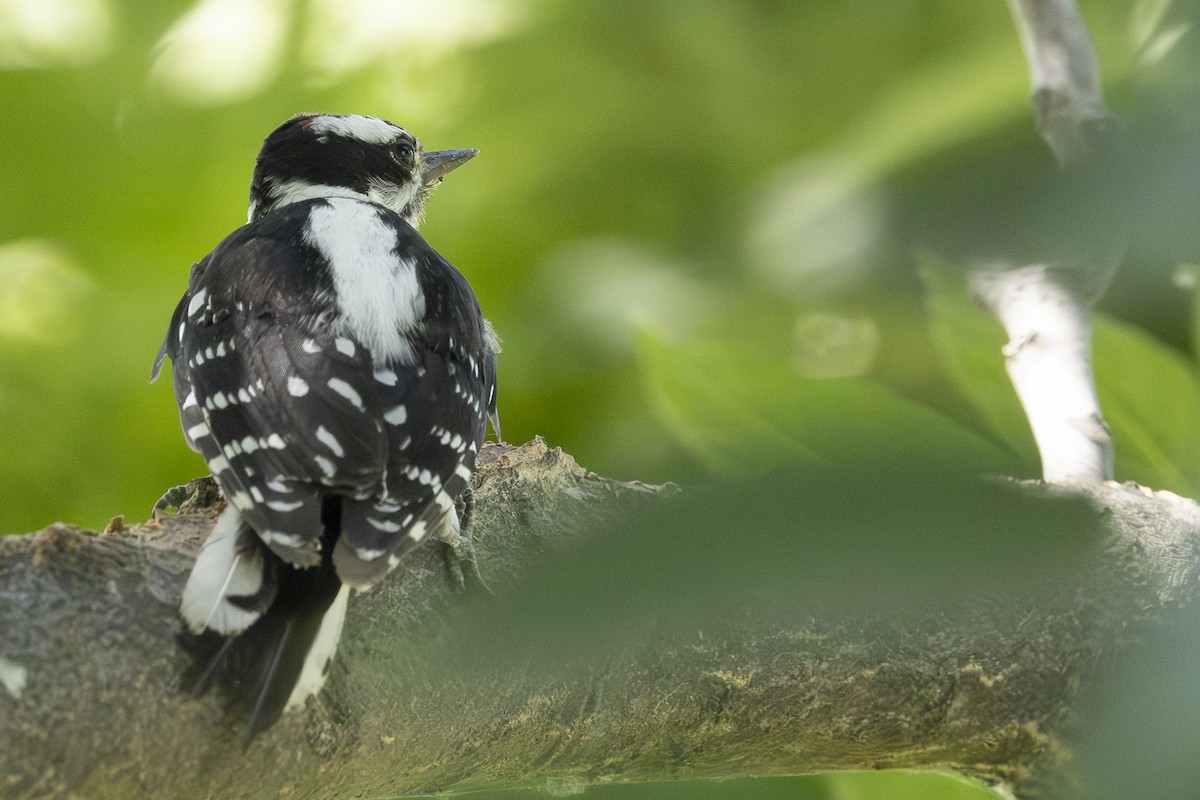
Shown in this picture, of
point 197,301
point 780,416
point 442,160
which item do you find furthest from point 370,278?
point 780,416

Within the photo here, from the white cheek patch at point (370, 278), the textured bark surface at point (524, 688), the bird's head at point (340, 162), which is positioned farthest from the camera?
the bird's head at point (340, 162)

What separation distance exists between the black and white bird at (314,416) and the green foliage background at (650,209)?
0.16m

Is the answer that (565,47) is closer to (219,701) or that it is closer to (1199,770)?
(219,701)

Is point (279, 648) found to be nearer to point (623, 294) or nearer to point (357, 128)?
point (623, 294)

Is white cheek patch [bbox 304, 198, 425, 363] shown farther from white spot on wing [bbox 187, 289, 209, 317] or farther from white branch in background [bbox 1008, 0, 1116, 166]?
white branch in background [bbox 1008, 0, 1116, 166]

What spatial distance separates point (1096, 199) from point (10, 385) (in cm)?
248

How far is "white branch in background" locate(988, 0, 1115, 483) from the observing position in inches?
15.7

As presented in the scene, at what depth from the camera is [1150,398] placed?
3.95ft

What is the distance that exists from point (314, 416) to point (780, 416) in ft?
2.97

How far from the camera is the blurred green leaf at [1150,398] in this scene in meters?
1.12

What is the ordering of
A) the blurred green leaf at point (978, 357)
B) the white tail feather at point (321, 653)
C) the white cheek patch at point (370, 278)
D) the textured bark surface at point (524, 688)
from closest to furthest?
the blurred green leaf at point (978, 357) → the textured bark surface at point (524, 688) → the white tail feather at point (321, 653) → the white cheek patch at point (370, 278)

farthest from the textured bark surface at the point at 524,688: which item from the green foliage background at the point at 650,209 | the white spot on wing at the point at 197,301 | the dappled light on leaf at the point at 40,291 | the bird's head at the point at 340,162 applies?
the dappled light on leaf at the point at 40,291

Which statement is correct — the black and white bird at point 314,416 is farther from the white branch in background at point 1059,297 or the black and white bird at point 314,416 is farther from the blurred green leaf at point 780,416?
the white branch in background at point 1059,297

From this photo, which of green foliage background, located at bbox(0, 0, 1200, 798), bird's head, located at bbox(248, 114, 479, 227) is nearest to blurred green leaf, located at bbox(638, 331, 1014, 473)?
green foliage background, located at bbox(0, 0, 1200, 798)
